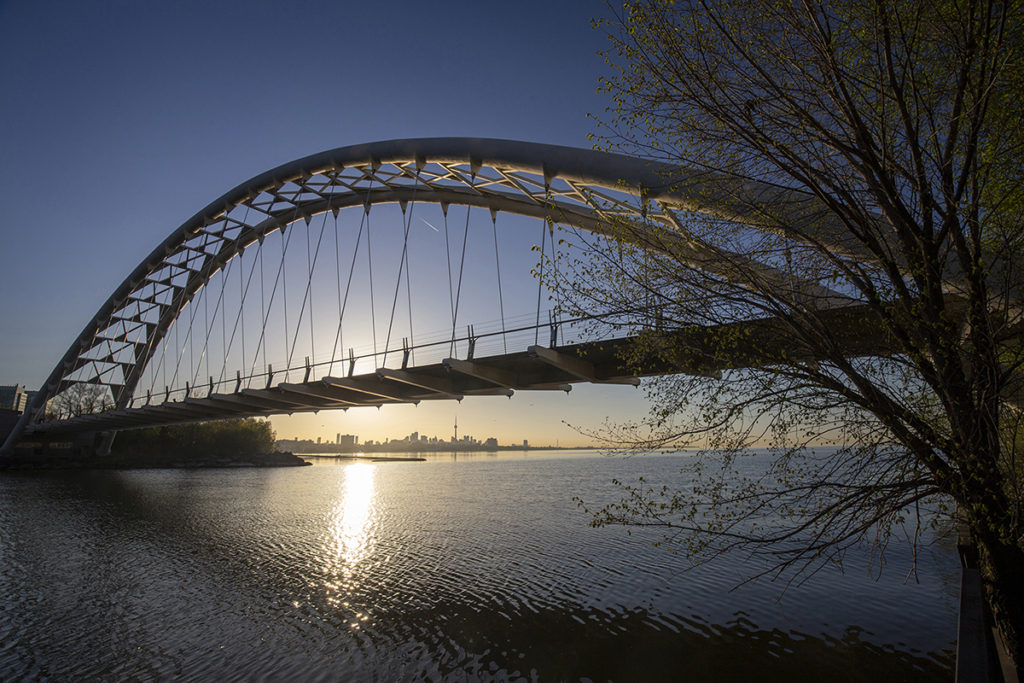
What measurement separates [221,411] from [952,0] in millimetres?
41535

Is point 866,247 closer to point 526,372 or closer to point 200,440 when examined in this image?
point 526,372

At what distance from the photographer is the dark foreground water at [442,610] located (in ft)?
31.0

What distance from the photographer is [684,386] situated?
7531 millimetres

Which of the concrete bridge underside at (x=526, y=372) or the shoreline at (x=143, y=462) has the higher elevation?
the concrete bridge underside at (x=526, y=372)

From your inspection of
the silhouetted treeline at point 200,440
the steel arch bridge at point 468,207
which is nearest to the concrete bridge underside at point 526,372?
the steel arch bridge at point 468,207

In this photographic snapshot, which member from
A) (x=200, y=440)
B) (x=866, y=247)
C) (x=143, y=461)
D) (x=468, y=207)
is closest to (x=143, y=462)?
(x=143, y=461)

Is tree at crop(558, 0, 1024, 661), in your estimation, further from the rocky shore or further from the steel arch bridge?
the rocky shore

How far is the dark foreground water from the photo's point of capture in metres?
9.46

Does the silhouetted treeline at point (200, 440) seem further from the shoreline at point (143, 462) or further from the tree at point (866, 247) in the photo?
the tree at point (866, 247)

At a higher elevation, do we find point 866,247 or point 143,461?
point 866,247

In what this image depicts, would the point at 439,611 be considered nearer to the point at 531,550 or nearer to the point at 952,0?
the point at 531,550

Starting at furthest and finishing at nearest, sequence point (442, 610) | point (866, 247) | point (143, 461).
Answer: point (143, 461)
point (442, 610)
point (866, 247)

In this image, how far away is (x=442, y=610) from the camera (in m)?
12.4

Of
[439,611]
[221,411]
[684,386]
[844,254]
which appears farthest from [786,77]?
[221,411]
